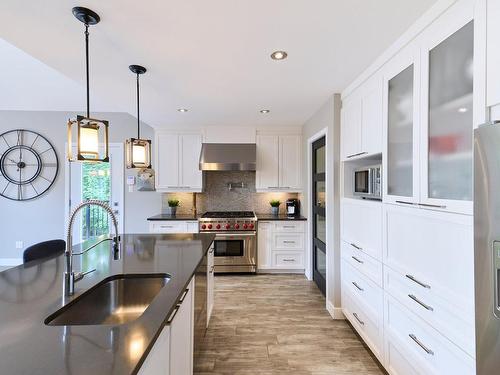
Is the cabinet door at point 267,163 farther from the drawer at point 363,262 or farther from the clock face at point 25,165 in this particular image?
the clock face at point 25,165

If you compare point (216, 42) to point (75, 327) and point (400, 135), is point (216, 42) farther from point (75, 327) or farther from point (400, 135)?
point (75, 327)

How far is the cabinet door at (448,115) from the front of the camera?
1222 millimetres

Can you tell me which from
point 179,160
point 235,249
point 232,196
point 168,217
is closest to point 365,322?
point 235,249

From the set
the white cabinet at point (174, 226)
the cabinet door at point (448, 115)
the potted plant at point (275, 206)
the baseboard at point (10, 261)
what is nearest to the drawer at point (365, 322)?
the cabinet door at point (448, 115)

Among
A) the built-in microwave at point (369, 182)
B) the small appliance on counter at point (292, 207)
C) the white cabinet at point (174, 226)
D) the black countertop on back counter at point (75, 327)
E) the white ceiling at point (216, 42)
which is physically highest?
the white ceiling at point (216, 42)

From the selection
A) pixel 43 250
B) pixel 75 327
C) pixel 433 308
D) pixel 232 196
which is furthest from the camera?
pixel 232 196

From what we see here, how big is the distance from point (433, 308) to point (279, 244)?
9.32 feet

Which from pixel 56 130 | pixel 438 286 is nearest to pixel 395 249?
pixel 438 286

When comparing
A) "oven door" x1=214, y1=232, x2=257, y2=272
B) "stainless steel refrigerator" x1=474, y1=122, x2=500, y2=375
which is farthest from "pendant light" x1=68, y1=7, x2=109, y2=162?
"oven door" x1=214, y1=232, x2=257, y2=272

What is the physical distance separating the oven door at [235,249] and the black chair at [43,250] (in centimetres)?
218

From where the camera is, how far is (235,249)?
412 cm

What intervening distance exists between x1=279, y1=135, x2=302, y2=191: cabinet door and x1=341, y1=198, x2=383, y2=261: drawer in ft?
5.51

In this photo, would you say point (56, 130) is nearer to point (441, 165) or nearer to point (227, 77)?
point (227, 77)

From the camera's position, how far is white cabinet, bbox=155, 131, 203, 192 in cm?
432
